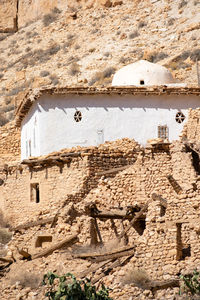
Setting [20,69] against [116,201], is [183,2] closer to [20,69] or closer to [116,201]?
[20,69]

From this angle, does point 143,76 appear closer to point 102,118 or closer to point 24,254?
point 102,118

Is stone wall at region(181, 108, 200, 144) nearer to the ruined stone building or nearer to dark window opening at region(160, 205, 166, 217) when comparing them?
the ruined stone building

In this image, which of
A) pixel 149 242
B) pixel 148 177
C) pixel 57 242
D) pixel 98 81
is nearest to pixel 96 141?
pixel 148 177

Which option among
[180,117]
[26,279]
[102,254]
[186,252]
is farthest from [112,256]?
[180,117]

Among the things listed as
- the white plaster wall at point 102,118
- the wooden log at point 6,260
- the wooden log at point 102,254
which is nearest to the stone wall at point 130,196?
the wooden log at point 102,254

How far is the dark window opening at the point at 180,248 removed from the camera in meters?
19.8

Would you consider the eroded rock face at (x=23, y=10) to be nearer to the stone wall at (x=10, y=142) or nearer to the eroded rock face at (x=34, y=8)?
the eroded rock face at (x=34, y=8)

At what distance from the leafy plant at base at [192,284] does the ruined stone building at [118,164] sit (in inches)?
33.9

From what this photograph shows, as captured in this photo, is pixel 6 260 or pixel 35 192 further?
pixel 35 192

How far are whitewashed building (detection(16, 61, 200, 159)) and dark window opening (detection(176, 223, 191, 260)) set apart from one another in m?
9.28

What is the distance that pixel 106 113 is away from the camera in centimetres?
2922

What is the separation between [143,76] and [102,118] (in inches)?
108

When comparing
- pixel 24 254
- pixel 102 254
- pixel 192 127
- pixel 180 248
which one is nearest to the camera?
pixel 180 248

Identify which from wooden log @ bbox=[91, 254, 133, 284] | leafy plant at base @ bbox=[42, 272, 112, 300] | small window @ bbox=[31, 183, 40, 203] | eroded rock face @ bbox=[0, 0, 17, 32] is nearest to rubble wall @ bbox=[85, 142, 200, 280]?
wooden log @ bbox=[91, 254, 133, 284]
